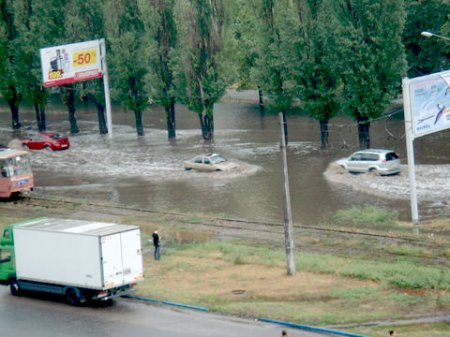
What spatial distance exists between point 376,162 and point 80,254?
25.8 metres

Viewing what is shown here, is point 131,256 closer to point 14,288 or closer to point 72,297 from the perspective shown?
point 72,297

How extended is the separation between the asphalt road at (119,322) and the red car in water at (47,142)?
1472 inches

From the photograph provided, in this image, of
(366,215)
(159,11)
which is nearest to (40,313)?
(366,215)

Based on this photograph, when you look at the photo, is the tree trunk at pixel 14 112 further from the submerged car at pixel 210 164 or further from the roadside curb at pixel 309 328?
the roadside curb at pixel 309 328

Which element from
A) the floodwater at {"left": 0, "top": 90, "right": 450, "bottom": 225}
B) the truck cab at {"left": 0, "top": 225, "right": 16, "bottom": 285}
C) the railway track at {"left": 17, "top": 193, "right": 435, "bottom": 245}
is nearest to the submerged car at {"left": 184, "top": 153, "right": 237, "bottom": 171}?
the floodwater at {"left": 0, "top": 90, "right": 450, "bottom": 225}

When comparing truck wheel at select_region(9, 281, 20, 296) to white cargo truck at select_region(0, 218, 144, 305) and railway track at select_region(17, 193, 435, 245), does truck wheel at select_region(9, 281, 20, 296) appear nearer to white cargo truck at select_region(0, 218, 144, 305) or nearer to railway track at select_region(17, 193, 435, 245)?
white cargo truck at select_region(0, 218, 144, 305)

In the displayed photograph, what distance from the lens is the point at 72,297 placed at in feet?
95.3

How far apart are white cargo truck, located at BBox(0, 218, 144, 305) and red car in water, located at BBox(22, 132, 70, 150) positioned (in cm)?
3674

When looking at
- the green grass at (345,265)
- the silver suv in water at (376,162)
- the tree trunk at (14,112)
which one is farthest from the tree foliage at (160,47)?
the green grass at (345,265)

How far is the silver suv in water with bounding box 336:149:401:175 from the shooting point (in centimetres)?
5006

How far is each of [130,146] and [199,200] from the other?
2103 cm

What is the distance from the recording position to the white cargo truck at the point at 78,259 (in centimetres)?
2802

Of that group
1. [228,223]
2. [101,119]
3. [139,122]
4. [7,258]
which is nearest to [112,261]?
[7,258]

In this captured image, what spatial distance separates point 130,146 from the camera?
2670 inches
